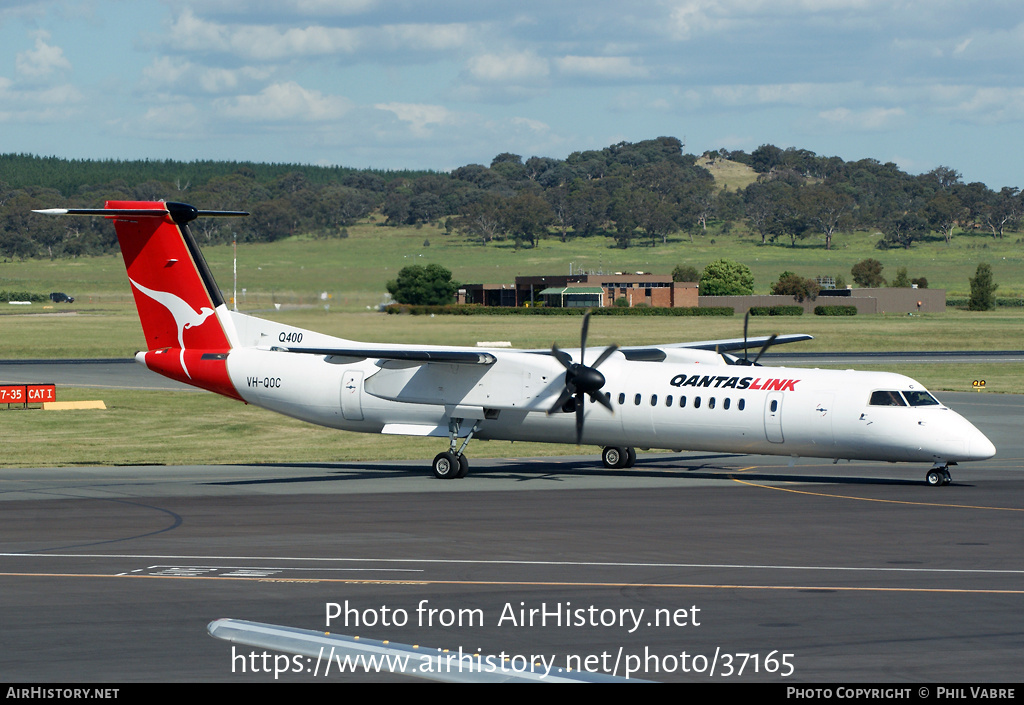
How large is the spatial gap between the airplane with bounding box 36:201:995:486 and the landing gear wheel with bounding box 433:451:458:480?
0.04 metres

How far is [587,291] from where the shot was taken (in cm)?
14025

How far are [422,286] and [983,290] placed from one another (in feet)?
413

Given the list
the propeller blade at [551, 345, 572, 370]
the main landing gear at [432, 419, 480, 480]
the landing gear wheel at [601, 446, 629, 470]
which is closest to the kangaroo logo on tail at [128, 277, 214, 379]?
the main landing gear at [432, 419, 480, 480]

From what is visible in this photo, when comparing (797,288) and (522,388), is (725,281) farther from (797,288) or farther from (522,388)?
(522,388)

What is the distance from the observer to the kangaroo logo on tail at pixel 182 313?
34.4 m

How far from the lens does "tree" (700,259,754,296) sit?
165625 millimetres

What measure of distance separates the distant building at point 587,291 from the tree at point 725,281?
29.7ft

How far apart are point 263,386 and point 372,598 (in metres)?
19.0

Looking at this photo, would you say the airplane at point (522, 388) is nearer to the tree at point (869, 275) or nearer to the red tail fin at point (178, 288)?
the red tail fin at point (178, 288)

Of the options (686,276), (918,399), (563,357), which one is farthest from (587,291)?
(918,399)

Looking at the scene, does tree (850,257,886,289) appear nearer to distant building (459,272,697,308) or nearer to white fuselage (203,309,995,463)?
distant building (459,272,697,308)

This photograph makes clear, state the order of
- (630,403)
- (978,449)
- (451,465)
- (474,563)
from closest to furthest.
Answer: (474,563)
(978,449)
(630,403)
(451,465)

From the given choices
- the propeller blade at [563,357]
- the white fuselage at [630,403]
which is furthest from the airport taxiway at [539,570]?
the propeller blade at [563,357]

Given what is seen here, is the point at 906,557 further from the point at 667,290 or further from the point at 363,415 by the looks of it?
the point at 667,290
